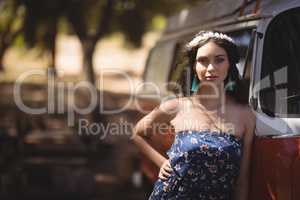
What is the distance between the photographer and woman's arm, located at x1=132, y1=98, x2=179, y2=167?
11.3 feet

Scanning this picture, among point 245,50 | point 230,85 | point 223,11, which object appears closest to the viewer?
A: point 230,85

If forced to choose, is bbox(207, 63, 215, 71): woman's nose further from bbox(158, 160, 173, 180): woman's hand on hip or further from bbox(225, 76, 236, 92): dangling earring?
bbox(158, 160, 173, 180): woman's hand on hip

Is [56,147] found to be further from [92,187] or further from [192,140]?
[192,140]

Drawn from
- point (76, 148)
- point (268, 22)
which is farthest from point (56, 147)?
point (268, 22)

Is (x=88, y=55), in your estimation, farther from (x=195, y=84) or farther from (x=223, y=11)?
(x=195, y=84)

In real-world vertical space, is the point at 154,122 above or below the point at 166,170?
above

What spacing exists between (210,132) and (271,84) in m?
0.81

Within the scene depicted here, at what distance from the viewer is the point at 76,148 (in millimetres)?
9125

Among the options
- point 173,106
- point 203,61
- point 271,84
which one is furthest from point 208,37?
point 271,84

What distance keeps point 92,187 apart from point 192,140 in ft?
16.9

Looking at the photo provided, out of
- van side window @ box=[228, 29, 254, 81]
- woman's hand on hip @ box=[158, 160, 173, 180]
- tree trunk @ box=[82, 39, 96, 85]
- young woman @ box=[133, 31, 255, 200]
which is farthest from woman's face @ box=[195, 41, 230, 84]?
tree trunk @ box=[82, 39, 96, 85]

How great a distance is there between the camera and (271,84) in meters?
3.83

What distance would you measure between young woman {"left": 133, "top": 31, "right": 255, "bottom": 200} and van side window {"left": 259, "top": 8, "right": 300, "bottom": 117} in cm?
40

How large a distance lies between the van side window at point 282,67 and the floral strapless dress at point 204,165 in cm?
65
